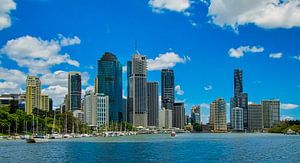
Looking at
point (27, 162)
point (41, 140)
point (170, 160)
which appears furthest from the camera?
point (41, 140)

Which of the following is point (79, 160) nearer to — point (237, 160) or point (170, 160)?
point (170, 160)

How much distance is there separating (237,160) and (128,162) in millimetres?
19986

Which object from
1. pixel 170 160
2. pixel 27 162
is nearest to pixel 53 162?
pixel 27 162

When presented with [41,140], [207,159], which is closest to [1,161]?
[207,159]

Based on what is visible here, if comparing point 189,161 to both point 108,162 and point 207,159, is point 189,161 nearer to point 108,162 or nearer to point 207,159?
point 207,159

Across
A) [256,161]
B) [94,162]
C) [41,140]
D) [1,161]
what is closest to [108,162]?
[94,162]

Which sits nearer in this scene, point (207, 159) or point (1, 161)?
point (1, 161)

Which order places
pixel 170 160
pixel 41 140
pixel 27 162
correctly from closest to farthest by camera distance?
pixel 27 162 < pixel 170 160 < pixel 41 140

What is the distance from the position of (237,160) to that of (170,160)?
12.2m

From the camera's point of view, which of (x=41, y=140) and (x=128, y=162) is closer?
(x=128, y=162)

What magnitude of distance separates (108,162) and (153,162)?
7.89 meters

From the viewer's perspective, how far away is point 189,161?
9350cm

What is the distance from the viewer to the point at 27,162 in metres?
89.8

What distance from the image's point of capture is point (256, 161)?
93.0 meters
